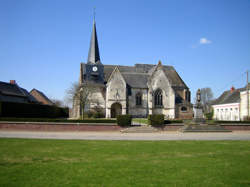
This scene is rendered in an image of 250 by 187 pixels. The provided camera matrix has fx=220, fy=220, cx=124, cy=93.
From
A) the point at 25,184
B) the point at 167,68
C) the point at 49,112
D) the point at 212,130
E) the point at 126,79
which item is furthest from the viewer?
the point at 167,68

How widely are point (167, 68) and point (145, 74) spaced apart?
880 centimetres

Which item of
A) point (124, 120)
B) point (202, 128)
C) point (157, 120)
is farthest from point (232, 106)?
point (124, 120)

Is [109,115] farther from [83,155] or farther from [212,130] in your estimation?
[83,155]

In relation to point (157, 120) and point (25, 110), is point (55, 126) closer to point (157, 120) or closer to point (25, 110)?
point (157, 120)

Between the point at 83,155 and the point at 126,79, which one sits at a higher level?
the point at 126,79

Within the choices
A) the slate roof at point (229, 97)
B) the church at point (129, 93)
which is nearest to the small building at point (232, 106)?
the slate roof at point (229, 97)

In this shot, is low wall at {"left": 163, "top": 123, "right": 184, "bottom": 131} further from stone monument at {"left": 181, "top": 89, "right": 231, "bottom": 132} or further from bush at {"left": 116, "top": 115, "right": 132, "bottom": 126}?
bush at {"left": 116, "top": 115, "right": 132, "bottom": 126}

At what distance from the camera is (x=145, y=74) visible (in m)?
47.3

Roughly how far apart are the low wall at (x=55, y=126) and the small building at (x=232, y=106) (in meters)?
25.7

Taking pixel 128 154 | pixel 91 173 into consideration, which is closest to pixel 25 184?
pixel 91 173

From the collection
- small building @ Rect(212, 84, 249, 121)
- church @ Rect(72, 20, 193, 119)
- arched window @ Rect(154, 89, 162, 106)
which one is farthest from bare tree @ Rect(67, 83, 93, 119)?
small building @ Rect(212, 84, 249, 121)

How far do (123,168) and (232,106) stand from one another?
4205cm

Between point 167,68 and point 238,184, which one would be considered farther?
point 167,68

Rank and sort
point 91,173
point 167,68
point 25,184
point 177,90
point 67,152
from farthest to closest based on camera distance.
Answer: point 167,68 < point 177,90 < point 67,152 < point 91,173 < point 25,184
